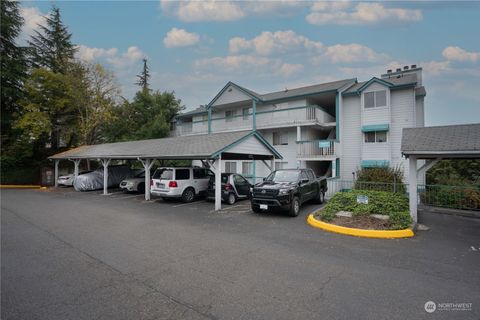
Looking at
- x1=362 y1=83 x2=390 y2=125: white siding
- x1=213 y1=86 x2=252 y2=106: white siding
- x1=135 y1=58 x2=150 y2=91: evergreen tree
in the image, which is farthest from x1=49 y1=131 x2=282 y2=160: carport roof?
x1=135 y1=58 x2=150 y2=91: evergreen tree

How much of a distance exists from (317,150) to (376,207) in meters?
10.2

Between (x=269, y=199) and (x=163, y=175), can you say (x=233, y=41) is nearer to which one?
(x=163, y=175)

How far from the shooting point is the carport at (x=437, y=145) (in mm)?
7840

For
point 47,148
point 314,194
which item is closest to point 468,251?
point 314,194

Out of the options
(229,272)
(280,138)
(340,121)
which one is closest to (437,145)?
(229,272)

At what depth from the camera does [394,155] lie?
17.2 meters

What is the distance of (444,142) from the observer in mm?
8391

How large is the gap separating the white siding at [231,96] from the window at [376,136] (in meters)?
9.82

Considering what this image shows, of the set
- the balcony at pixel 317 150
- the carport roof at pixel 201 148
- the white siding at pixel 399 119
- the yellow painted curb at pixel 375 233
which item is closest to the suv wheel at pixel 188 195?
the carport roof at pixel 201 148

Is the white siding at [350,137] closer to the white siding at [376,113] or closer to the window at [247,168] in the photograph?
the white siding at [376,113]

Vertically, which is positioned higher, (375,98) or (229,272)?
(375,98)

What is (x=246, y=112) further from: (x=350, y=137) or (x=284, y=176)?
(x=284, y=176)

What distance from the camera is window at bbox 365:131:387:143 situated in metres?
17.6

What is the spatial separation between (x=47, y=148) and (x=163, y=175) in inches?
950
